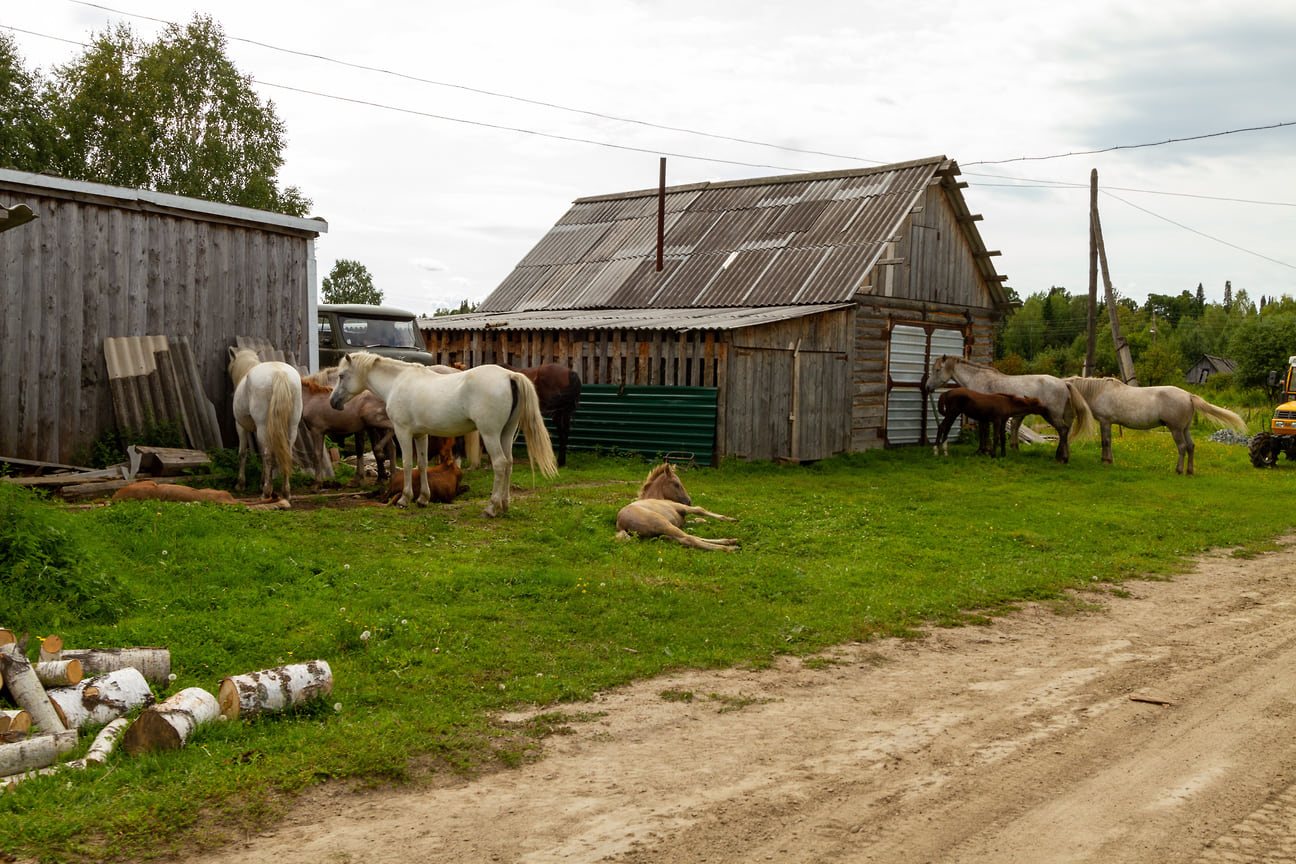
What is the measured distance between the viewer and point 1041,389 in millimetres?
20297

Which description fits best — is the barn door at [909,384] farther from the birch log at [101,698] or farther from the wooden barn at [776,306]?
the birch log at [101,698]

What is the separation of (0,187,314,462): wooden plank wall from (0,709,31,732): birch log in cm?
803

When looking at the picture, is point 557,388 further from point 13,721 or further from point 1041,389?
point 13,721

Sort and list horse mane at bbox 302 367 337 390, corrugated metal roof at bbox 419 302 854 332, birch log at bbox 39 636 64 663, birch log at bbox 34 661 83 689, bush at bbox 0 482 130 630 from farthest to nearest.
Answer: corrugated metal roof at bbox 419 302 854 332 < horse mane at bbox 302 367 337 390 < bush at bbox 0 482 130 630 < birch log at bbox 39 636 64 663 < birch log at bbox 34 661 83 689

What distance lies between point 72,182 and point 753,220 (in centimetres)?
1623

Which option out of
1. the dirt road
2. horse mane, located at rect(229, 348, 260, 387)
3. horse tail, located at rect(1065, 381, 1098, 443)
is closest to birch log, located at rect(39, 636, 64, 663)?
the dirt road

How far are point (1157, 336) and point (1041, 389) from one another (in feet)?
222

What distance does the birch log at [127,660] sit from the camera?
16.9ft

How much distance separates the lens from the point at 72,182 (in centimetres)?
1149

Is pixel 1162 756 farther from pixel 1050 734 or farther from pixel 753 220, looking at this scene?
pixel 753 220

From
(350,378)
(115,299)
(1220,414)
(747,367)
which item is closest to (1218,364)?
(1220,414)

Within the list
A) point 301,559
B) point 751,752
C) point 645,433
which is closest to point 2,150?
point 645,433

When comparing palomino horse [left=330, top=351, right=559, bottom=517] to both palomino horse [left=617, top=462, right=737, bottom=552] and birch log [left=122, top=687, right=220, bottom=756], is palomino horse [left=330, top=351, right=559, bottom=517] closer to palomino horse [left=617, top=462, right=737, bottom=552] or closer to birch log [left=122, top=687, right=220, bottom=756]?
palomino horse [left=617, top=462, right=737, bottom=552]

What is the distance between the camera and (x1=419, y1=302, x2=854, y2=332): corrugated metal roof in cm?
1739
